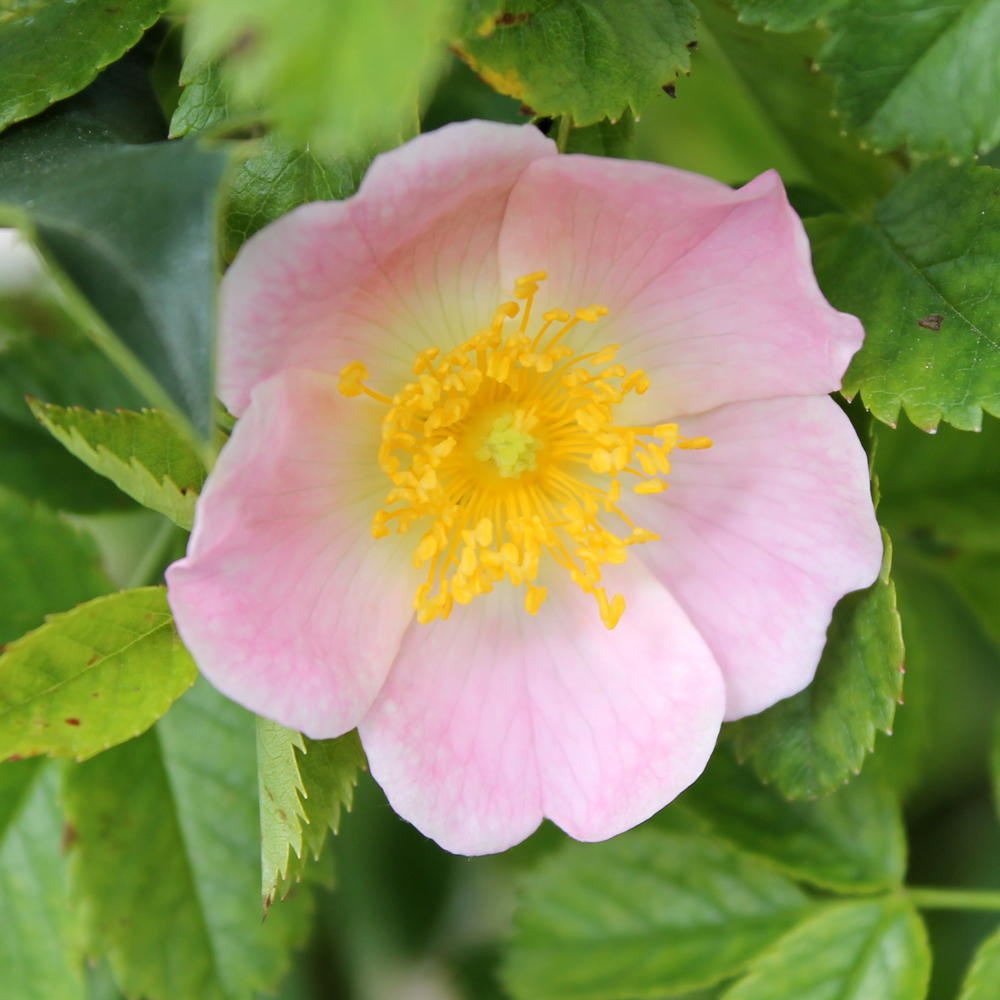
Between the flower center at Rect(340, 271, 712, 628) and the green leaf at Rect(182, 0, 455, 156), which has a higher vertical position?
the green leaf at Rect(182, 0, 455, 156)

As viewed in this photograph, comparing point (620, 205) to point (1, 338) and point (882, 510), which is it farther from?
point (1, 338)

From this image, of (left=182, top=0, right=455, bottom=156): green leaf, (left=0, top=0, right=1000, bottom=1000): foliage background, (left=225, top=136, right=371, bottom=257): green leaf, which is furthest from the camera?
(left=225, top=136, right=371, bottom=257): green leaf

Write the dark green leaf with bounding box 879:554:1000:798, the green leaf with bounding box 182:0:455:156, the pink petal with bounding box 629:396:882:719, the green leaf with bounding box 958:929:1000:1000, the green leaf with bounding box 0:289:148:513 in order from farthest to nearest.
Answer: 1. the dark green leaf with bounding box 879:554:1000:798
2. the green leaf with bounding box 0:289:148:513
3. the green leaf with bounding box 958:929:1000:1000
4. the pink petal with bounding box 629:396:882:719
5. the green leaf with bounding box 182:0:455:156

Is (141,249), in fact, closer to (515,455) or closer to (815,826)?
(515,455)

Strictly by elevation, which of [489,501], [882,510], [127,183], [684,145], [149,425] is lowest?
[882,510]

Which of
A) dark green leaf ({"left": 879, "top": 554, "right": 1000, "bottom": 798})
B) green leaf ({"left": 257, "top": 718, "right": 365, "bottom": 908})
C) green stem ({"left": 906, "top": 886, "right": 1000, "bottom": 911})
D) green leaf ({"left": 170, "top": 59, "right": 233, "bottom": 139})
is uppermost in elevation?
green leaf ({"left": 170, "top": 59, "right": 233, "bottom": 139})

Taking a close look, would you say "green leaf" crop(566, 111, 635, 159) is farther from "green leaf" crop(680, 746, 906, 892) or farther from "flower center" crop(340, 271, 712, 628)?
"green leaf" crop(680, 746, 906, 892)

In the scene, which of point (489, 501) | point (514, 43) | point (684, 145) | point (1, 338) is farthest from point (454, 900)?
point (514, 43)

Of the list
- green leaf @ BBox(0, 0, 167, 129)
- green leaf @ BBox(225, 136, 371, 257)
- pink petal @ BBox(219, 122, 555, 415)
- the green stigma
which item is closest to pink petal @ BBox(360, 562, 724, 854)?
the green stigma
